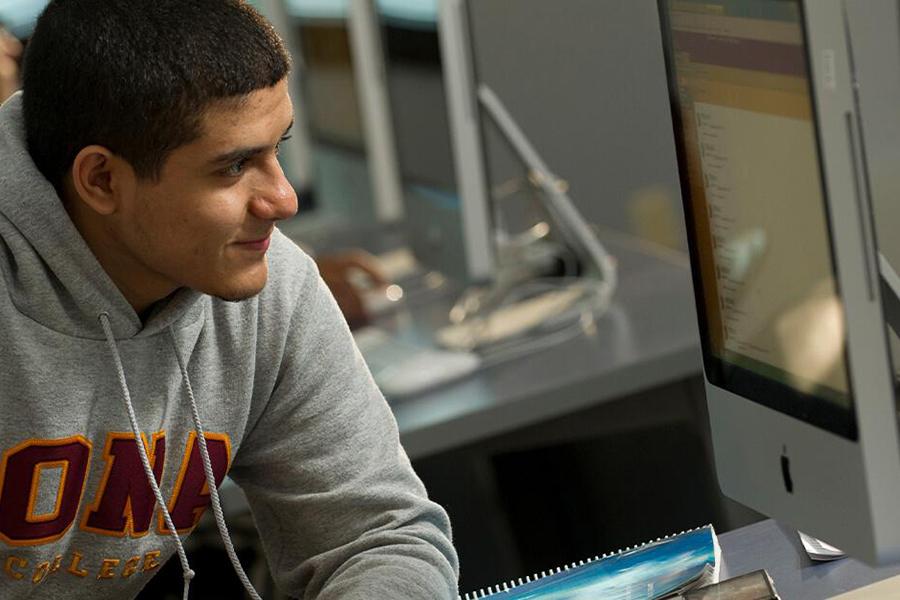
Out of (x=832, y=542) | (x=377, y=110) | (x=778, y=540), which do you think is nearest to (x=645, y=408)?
(x=377, y=110)

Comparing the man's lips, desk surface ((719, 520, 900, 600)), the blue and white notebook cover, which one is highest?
the man's lips

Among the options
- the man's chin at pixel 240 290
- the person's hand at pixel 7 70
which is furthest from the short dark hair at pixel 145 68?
the person's hand at pixel 7 70

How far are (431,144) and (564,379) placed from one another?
553 millimetres

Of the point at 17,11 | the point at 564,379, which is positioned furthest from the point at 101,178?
the point at 17,11

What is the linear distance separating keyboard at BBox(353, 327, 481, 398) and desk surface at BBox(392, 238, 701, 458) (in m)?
0.02

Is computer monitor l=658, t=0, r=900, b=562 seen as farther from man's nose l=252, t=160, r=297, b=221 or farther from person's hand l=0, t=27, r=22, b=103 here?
person's hand l=0, t=27, r=22, b=103

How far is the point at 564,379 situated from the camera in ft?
7.41

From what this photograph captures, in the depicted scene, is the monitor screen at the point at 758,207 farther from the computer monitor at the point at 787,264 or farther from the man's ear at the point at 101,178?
the man's ear at the point at 101,178

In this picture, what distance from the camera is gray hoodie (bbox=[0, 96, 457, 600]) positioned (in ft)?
4.31

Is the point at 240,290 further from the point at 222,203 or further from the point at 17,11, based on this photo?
the point at 17,11

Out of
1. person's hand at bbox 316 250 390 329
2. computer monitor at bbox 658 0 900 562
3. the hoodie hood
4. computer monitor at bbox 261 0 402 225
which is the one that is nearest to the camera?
computer monitor at bbox 658 0 900 562

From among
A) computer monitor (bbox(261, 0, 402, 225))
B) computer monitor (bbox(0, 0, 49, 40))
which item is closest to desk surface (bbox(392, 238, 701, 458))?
computer monitor (bbox(261, 0, 402, 225))

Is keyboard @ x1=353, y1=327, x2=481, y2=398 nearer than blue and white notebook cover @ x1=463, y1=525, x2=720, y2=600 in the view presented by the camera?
No

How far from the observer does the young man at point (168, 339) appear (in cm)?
125
